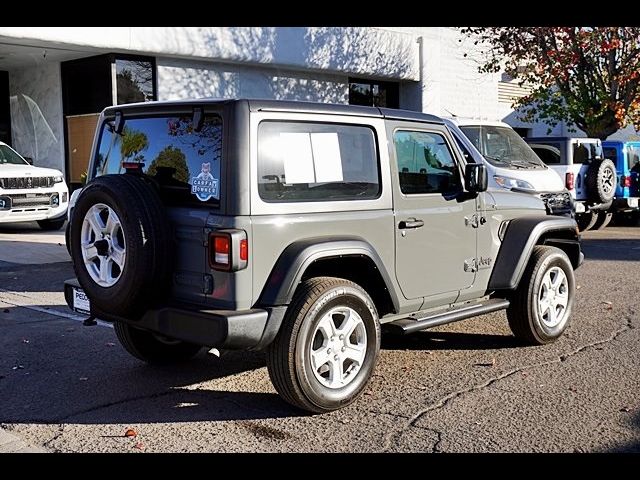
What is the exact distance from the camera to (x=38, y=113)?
61.0 ft

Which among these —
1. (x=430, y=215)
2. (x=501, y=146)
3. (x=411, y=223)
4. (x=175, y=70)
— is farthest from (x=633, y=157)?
(x=411, y=223)

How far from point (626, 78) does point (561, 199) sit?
27.6 feet

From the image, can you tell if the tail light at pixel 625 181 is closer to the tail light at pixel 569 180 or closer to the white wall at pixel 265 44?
the tail light at pixel 569 180

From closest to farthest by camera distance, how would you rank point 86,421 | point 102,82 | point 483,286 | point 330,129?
point 86,421 < point 330,129 < point 483,286 < point 102,82

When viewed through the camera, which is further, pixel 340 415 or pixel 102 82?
pixel 102 82

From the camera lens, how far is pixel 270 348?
464cm

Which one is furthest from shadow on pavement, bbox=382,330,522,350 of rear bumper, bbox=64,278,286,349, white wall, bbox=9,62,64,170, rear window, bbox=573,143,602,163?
white wall, bbox=9,62,64,170

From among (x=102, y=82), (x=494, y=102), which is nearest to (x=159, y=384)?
(x=102, y=82)

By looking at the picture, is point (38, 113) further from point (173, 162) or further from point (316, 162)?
point (316, 162)

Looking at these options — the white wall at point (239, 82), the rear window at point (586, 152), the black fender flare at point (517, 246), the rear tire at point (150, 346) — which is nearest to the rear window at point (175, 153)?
the rear tire at point (150, 346)

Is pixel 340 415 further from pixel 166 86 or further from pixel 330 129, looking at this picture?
pixel 166 86

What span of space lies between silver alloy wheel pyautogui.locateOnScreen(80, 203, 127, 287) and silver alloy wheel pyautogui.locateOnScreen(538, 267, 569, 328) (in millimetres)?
3469

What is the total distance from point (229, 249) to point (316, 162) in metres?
0.91

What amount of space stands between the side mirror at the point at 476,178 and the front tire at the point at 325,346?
1449mm
